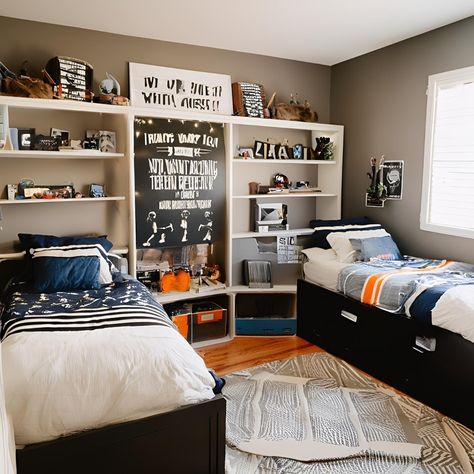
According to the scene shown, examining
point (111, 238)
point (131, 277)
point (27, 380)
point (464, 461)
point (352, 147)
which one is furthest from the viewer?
point (352, 147)

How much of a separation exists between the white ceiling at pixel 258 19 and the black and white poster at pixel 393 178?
99 centimetres

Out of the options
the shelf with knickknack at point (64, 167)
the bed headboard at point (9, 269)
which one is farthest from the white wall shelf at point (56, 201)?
the bed headboard at point (9, 269)

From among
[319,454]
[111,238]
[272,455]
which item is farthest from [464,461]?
[111,238]

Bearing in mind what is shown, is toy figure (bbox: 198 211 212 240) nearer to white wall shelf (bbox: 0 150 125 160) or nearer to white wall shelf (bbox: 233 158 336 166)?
white wall shelf (bbox: 233 158 336 166)

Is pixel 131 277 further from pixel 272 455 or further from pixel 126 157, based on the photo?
pixel 272 455

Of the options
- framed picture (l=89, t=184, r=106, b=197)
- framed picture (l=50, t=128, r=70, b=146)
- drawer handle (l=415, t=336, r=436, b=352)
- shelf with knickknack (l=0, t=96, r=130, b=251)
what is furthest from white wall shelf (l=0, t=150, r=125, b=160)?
drawer handle (l=415, t=336, r=436, b=352)

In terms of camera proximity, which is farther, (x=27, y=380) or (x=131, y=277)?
(x=131, y=277)

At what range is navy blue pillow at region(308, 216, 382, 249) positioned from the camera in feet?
12.0

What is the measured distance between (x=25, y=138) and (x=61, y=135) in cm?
25

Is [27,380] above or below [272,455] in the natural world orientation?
above

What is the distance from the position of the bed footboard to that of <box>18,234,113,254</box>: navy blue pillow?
1655 millimetres

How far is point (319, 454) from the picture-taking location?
212 centimetres

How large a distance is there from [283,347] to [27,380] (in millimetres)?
2258

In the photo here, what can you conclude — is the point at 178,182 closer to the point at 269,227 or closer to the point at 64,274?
the point at 269,227
